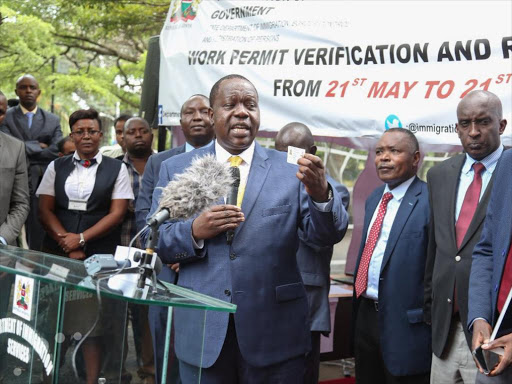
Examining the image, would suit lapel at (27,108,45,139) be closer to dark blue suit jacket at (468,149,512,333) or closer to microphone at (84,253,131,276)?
microphone at (84,253,131,276)

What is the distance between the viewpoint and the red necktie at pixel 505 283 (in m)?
3.34

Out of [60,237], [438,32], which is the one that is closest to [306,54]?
[438,32]

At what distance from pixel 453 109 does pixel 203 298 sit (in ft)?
9.98

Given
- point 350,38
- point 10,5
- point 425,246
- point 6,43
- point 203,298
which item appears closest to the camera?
point 203,298

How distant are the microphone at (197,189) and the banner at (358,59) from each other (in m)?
2.33

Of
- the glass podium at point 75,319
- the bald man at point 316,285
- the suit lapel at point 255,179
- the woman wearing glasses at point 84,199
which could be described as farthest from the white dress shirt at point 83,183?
the glass podium at point 75,319

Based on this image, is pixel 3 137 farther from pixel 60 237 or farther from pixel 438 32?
pixel 438 32

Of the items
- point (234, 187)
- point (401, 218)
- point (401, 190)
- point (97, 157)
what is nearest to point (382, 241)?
point (401, 218)

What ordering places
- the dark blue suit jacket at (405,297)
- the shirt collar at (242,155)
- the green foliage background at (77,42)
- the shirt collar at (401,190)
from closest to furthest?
the shirt collar at (242,155) → the dark blue suit jacket at (405,297) → the shirt collar at (401,190) → the green foliage background at (77,42)

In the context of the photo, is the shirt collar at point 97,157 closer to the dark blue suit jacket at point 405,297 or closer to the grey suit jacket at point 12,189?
the grey suit jacket at point 12,189

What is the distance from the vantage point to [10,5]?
35.0ft

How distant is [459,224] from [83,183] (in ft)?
10.9

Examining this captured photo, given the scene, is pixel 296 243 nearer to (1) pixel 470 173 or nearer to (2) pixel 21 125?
(1) pixel 470 173

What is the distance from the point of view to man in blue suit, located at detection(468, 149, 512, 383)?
3277 millimetres
